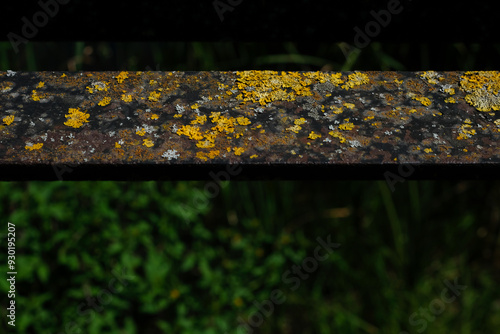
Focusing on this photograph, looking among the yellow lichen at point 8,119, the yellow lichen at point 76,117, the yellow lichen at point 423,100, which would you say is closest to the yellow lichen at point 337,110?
the yellow lichen at point 423,100

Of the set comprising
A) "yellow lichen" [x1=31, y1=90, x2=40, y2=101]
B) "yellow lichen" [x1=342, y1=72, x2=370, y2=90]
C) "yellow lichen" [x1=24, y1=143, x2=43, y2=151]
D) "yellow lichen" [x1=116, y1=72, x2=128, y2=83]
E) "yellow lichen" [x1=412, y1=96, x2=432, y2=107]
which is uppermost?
"yellow lichen" [x1=342, y1=72, x2=370, y2=90]

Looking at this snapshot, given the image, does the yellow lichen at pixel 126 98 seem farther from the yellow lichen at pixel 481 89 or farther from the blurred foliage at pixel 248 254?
the blurred foliage at pixel 248 254

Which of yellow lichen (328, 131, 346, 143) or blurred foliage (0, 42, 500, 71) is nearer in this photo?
yellow lichen (328, 131, 346, 143)

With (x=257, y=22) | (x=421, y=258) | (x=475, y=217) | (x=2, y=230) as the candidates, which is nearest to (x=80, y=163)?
(x=257, y=22)

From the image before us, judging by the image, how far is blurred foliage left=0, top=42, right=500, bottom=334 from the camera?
2.03m

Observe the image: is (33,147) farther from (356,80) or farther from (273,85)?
(356,80)

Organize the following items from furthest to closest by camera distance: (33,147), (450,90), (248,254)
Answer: (248,254), (450,90), (33,147)

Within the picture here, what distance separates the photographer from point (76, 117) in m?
0.72

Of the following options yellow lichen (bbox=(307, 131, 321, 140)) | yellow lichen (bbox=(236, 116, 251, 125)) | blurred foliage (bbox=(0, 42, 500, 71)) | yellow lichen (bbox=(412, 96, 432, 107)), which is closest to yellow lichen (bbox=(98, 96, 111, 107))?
yellow lichen (bbox=(236, 116, 251, 125))

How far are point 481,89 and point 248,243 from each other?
5.35 feet

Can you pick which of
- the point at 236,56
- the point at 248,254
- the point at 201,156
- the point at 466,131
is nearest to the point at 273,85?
the point at 201,156

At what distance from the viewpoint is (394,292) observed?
92.0 inches

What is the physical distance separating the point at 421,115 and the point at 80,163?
0.52 m

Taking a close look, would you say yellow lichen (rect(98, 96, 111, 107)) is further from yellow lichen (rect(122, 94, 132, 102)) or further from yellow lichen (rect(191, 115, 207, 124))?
yellow lichen (rect(191, 115, 207, 124))
